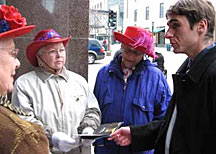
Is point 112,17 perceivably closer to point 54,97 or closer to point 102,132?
point 54,97

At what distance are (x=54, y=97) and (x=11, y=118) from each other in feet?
3.49

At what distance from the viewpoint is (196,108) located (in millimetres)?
1603

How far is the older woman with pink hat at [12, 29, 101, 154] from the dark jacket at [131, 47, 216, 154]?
2.80ft

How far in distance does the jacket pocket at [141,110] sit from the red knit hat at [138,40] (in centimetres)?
50

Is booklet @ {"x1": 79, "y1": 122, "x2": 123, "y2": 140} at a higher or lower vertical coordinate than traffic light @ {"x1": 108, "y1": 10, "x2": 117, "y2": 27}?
lower

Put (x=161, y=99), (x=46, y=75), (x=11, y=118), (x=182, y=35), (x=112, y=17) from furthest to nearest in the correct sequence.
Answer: (x=112, y=17) < (x=161, y=99) < (x=46, y=75) < (x=182, y=35) < (x=11, y=118)

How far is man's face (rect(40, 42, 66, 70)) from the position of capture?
2311mm

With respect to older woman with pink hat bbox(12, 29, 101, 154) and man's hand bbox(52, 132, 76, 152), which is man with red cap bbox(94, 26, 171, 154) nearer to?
older woman with pink hat bbox(12, 29, 101, 154)

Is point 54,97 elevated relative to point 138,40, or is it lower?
lower

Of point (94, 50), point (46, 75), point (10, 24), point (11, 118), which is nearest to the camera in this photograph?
point (11, 118)

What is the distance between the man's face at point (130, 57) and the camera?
2.61 metres

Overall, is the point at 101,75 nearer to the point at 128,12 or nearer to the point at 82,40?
the point at 82,40

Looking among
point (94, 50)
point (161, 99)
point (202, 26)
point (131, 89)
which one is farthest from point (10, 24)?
point (94, 50)

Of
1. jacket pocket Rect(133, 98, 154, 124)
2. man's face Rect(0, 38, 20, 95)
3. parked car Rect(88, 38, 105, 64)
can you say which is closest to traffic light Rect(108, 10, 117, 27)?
parked car Rect(88, 38, 105, 64)
